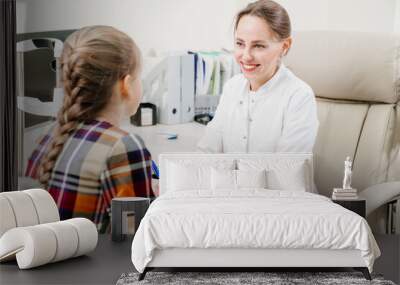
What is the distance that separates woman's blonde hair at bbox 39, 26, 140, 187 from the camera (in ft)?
24.5

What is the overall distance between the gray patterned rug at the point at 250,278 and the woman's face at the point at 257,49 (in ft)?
7.82

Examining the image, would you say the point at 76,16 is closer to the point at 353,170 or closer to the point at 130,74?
the point at 130,74

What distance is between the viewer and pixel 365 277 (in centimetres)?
544

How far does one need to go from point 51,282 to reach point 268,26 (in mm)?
3401

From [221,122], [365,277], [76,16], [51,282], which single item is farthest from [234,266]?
[76,16]

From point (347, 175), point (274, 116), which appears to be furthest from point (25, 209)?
point (347, 175)

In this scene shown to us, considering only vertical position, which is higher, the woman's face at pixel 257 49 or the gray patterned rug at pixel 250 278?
the woman's face at pixel 257 49

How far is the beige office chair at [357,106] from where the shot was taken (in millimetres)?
7207

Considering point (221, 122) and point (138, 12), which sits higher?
point (138, 12)

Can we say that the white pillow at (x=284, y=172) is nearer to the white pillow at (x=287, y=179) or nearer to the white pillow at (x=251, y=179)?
the white pillow at (x=287, y=179)

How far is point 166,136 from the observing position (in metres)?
7.52

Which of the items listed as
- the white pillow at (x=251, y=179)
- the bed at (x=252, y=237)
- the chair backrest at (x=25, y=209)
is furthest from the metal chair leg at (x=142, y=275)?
the white pillow at (x=251, y=179)

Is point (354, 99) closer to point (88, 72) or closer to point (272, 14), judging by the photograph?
point (272, 14)

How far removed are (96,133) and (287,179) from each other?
196cm
